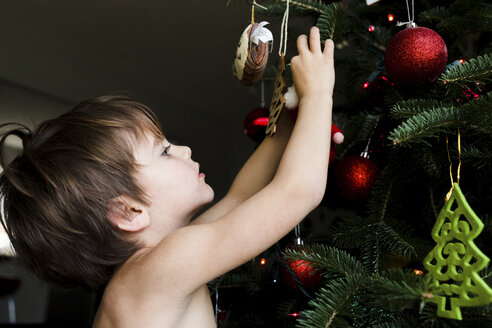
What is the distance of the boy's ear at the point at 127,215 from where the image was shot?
706 mm

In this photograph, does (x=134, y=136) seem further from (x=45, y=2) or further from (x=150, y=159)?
(x=45, y=2)

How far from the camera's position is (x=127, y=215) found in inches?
28.0

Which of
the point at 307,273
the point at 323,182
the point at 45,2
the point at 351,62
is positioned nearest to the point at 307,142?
the point at 323,182

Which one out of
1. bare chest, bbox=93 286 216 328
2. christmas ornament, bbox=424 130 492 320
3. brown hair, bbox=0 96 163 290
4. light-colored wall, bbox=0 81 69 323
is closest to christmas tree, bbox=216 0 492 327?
christmas ornament, bbox=424 130 492 320

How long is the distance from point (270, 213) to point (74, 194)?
301 millimetres

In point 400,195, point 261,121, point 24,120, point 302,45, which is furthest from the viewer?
point 24,120

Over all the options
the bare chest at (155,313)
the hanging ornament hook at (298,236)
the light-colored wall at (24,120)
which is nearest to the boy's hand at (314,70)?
the hanging ornament hook at (298,236)

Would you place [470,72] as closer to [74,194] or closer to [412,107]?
[412,107]

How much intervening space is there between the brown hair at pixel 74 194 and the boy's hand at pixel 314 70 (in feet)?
0.86

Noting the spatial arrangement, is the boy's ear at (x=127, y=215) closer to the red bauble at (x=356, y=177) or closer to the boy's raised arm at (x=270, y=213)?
the boy's raised arm at (x=270, y=213)

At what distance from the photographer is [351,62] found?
2.98ft

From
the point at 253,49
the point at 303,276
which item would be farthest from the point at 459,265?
the point at 253,49

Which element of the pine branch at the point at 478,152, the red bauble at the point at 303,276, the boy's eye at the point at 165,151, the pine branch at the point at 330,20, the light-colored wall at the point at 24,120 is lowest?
the light-colored wall at the point at 24,120

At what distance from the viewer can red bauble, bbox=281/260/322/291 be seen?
26.7 inches
